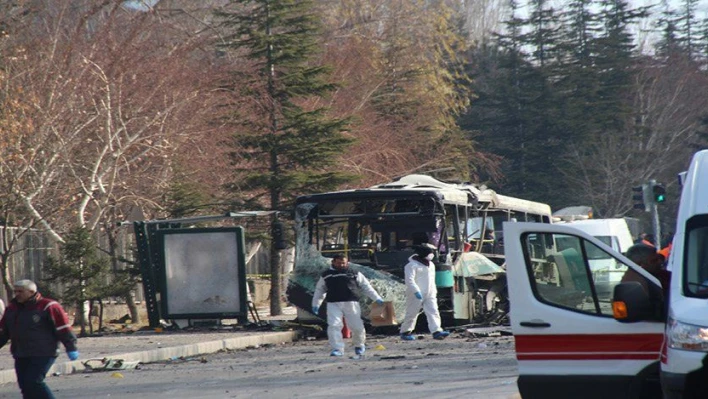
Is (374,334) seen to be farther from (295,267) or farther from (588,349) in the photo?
(588,349)

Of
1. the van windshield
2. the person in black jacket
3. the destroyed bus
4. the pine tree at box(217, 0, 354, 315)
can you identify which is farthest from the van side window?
the pine tree at box(217, 0, 354, 315)

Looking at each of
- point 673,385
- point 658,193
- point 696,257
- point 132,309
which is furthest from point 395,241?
point 673,385

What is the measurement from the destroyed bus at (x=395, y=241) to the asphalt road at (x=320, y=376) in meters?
2.58

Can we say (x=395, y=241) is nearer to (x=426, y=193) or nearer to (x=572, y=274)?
(x=426, y=193)

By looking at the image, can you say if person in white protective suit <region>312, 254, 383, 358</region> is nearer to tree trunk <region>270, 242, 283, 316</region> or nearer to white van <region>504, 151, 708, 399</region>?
white van <region>504, 151, 708, 399</region>

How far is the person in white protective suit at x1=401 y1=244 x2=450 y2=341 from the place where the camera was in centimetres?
2091

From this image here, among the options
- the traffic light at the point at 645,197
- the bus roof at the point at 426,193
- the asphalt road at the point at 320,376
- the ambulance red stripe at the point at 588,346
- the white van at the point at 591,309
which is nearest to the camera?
the white van at the point at 591,309

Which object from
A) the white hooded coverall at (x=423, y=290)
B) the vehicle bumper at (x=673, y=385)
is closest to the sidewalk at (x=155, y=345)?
the white hooded coverall at (x=423, y=290)

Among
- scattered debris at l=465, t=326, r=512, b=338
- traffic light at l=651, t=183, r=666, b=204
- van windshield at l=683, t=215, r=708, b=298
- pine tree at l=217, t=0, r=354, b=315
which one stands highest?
pine tree at l=217, t=0, r=354, b=315

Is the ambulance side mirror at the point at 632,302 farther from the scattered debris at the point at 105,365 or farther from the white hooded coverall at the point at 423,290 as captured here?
the white hooded coverall at the point at 423,290

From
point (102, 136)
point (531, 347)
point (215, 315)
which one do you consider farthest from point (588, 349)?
point (102, 136)

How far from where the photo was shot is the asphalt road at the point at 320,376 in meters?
12.8

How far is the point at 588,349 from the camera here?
8.54 meters

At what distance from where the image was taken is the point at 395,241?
22734 millimetres
